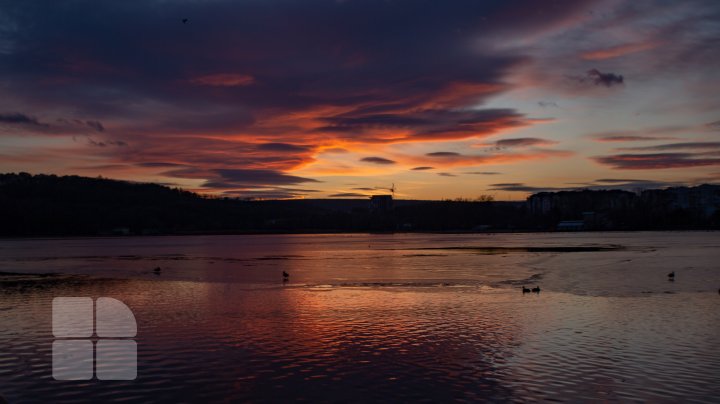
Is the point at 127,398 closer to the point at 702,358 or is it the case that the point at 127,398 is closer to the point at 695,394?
the point at 695,394

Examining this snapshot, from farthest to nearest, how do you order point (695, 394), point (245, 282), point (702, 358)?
point (245, 282) → point (702, 358) → point (695, 394)

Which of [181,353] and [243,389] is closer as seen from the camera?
[243,389]

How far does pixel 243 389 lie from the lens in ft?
49.7

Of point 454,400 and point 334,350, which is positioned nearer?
point 454,400

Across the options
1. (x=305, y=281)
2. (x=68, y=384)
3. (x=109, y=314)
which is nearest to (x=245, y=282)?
(x=305, y=281)

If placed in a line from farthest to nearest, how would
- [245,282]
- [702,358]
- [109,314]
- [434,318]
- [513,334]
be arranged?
[245,282]
[109,314]
[434,318]
[513,334]
[702,358]

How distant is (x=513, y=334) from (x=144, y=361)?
40.9ft

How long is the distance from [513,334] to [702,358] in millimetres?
6079

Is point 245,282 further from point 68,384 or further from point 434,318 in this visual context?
point 68,384

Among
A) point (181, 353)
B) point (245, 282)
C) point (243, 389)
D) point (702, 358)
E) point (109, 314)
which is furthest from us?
point (245, 282)

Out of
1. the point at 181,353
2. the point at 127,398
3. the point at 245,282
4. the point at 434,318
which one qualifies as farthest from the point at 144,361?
the point at 245,282

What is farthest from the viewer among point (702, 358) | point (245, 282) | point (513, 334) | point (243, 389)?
point (245, 282)

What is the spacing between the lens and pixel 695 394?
46.0ft

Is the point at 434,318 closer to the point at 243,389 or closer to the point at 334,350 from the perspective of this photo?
the point at 334,350
